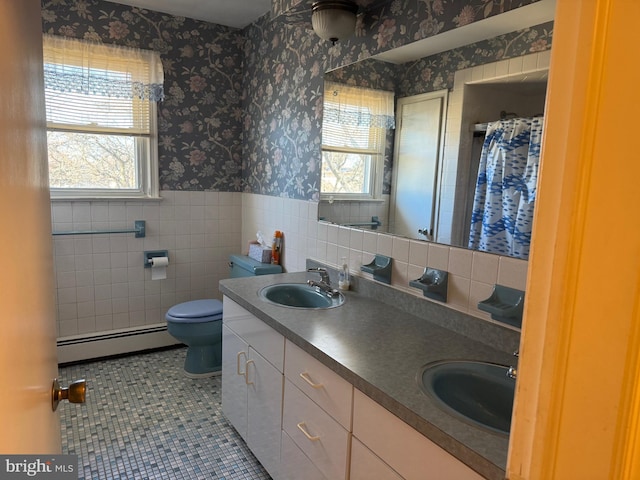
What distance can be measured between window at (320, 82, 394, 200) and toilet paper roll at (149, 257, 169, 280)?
4.89 feet

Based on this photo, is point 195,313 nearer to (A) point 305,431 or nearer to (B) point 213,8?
(A) point 305,431


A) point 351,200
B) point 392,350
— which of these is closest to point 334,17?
point 351,200

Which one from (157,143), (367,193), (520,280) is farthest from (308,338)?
(157,143)

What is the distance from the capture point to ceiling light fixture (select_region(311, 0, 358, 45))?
1971 mm

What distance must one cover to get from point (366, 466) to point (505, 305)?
701mm

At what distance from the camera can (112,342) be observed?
320 centimetres

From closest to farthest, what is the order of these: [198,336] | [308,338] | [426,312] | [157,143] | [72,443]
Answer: [308,338]
[426,312]
[72,443]
[198,336]
[157,143]

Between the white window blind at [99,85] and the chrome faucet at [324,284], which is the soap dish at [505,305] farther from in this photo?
the white window blind at [99,85]

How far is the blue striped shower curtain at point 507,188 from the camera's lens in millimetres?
1417

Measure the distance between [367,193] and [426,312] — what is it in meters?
0.73

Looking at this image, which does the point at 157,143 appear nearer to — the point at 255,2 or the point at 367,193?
the point at 255,2

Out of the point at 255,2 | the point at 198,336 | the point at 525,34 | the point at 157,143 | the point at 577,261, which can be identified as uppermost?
the point at 255,2

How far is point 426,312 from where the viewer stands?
178 centimetres

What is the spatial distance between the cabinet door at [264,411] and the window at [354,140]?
1.00 metres
